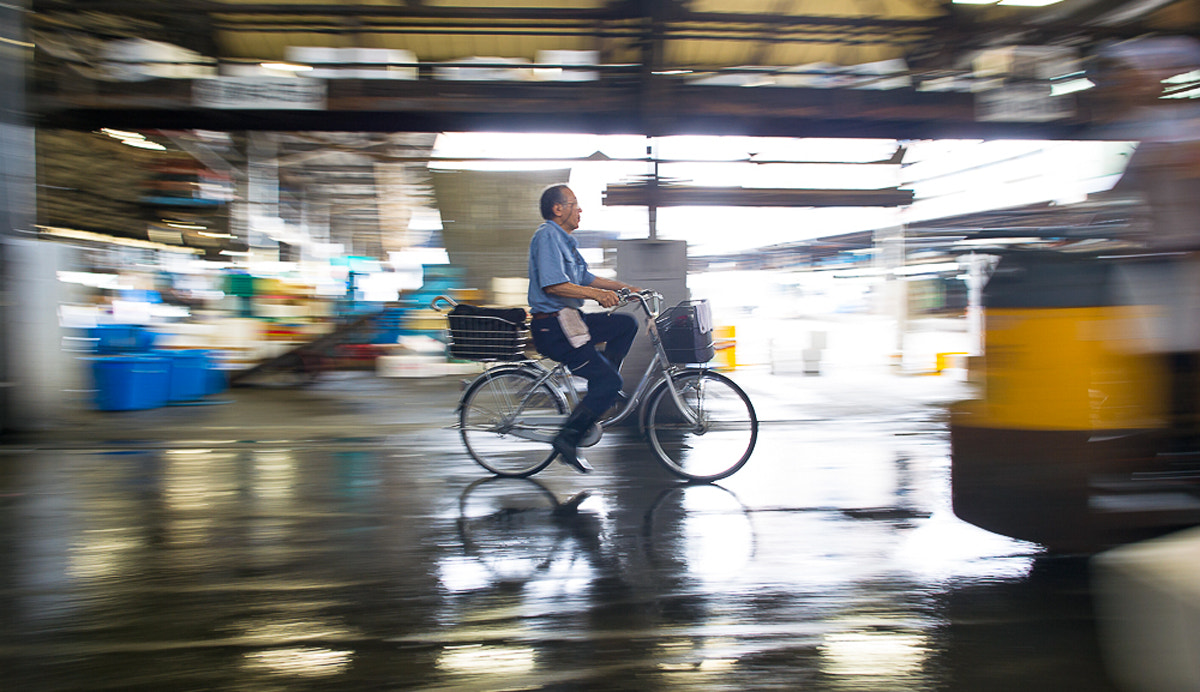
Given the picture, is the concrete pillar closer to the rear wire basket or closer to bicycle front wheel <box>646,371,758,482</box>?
bicycle front wheel <box>646,371,758,482</box>

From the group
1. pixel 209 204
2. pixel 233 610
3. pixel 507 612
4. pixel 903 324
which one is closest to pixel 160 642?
pixel 233 610

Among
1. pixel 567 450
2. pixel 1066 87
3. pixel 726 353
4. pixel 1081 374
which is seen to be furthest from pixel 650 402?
pixel 726 353

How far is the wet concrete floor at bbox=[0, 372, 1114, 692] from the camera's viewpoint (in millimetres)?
2764

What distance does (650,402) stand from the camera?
18.3 ft

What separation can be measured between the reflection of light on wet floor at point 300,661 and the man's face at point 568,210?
3153mm

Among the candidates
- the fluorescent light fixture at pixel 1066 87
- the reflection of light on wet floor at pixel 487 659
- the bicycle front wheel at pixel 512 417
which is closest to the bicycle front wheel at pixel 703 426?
the bicycle front wheel at pixel 512 417

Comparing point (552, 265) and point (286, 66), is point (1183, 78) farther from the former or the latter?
point (286, 66)

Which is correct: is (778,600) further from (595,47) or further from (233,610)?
(595,47)

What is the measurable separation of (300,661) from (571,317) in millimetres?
2825

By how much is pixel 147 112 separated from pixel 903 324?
11.9 metres

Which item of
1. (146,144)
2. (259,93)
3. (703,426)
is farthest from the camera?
(146,144)

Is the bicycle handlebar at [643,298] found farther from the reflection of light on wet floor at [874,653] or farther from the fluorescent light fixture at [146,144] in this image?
the fluorescent light fixture at [146,144]

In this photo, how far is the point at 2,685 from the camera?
105 inches

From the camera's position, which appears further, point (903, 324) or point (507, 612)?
point (903, 324)
